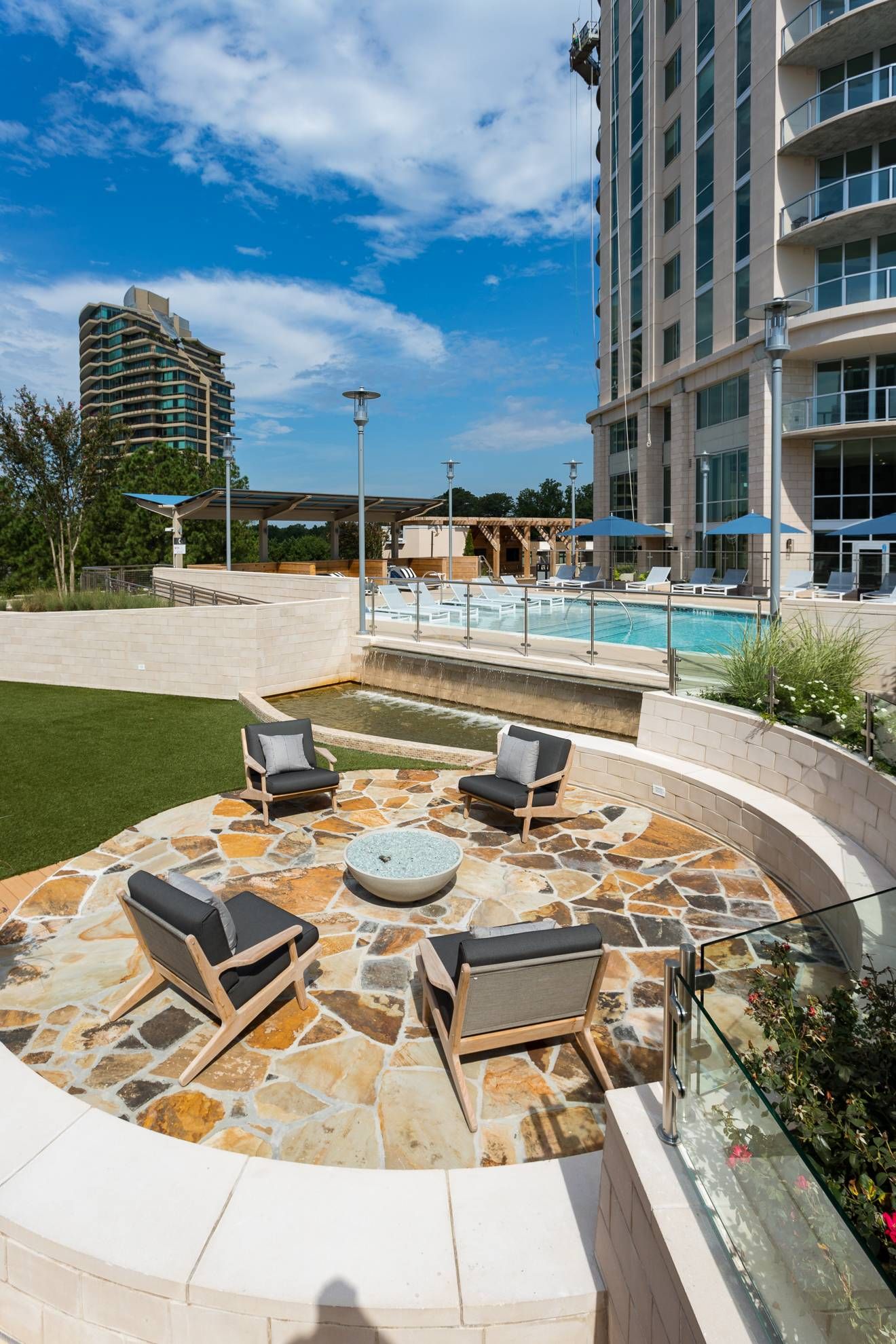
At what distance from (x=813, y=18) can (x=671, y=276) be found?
9398 mm

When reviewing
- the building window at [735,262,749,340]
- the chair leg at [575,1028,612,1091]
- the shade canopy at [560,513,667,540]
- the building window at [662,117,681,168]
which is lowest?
the chair leg at [575,1028,612,1091]

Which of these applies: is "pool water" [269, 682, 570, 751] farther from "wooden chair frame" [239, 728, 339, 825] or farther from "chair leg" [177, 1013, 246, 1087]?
"chair leg" [177, 1013, 246, 1087]

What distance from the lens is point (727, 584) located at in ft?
74.4

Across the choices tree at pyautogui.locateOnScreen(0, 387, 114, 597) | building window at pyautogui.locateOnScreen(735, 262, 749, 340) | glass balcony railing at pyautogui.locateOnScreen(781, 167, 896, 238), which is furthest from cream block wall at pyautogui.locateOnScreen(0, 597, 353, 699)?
glass balcony railing at pyautogui.locateOnScreen(781, 167, 896, 238)

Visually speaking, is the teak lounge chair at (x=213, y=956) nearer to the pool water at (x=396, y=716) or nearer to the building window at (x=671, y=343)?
the pool water at (x=396, y=716)

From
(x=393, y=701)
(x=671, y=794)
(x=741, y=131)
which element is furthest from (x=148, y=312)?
(x=671, y=794)

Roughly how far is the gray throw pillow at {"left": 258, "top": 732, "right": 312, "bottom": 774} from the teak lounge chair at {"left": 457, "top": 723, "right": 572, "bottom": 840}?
1.77 meters

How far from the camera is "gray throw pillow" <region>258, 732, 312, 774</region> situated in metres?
8.26

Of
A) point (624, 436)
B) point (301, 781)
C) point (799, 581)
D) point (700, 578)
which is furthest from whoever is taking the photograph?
point (624, 436)

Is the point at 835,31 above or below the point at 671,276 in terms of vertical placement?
above

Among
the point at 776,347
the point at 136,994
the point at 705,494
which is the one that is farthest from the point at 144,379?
the point at 136,994

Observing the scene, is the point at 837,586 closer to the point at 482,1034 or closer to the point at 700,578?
the point at 700,578

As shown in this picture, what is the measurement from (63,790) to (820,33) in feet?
87.0

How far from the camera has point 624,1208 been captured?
9.23ft
